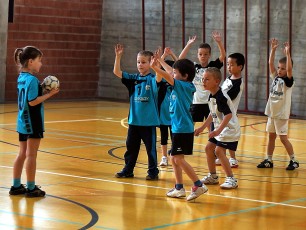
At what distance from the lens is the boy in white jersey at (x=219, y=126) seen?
28.4 ft

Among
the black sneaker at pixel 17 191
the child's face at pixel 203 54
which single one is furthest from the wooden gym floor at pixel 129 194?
the child's face at pixel 203 54

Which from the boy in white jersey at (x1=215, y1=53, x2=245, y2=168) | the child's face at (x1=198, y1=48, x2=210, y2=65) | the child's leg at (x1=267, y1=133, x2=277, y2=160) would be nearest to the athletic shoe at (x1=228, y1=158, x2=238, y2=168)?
the child's leg at (x1=267, y1=133, x2=277, y2=160)

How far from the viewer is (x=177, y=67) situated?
27.5 feet

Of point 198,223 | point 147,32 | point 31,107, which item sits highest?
point 147,32

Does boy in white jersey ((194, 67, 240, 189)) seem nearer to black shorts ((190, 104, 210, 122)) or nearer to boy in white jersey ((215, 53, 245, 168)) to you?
boy in white jersey ((215, 53, 245, 168))

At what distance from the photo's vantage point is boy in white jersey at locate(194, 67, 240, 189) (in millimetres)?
8648

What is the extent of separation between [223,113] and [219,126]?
19cm

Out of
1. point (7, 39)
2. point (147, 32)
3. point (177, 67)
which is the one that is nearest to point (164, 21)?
point (147, 32)

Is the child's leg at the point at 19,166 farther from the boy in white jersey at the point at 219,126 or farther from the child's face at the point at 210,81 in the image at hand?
the child's face at the point at 210,81

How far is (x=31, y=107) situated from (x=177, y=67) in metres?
1.62

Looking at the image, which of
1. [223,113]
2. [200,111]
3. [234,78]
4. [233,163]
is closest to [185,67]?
[223,113]

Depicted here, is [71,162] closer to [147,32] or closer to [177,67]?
[177,67]

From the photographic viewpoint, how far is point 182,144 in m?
8.31

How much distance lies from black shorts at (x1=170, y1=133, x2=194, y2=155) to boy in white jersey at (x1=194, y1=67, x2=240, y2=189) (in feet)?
0.77
